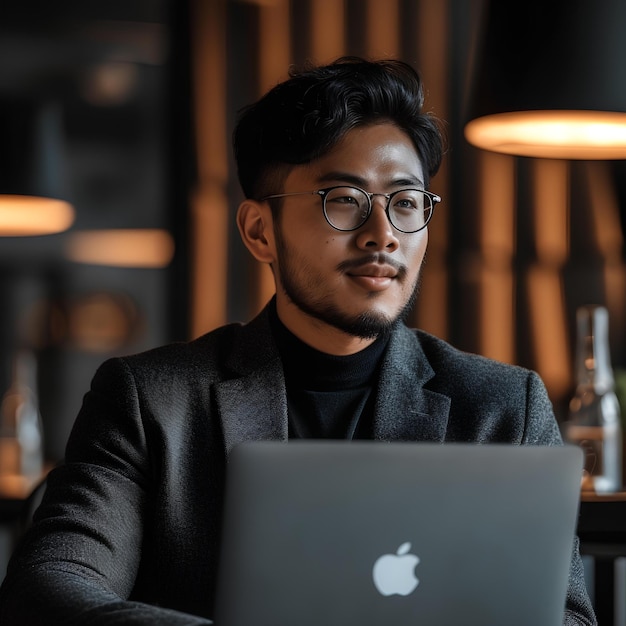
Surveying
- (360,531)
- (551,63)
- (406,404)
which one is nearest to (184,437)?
(406,404)

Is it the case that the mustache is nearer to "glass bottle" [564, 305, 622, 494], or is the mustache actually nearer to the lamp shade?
the lamp shade

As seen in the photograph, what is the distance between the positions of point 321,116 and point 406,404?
0.48 m

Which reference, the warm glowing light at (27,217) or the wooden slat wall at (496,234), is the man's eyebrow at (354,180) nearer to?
the warm glowing light at (27,217)

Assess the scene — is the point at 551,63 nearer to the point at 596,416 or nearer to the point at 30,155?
the point at 596,416

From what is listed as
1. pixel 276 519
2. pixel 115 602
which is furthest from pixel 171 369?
pixel 276 519

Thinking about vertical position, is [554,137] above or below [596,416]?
above

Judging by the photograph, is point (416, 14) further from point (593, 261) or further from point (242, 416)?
point (242, 416)

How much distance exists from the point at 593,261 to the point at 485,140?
209 cm

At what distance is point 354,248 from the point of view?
1681 mm

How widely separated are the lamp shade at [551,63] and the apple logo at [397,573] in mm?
985

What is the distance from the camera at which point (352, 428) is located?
5.82 feet

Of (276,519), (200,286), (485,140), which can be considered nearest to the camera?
(276,519)

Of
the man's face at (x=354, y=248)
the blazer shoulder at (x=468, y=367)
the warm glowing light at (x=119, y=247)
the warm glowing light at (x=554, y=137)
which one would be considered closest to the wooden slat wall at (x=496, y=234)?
the warm glowing light at (x=119, y=247)

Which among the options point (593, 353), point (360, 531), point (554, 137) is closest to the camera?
point (360, 531)
